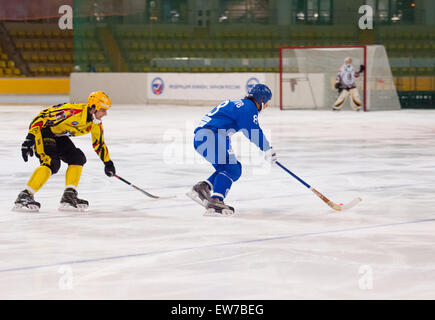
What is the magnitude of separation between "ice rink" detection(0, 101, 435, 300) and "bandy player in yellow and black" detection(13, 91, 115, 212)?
6.9 inches

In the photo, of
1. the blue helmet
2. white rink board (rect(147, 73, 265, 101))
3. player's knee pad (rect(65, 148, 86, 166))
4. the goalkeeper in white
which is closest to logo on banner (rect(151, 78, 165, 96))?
white rink board (rect(147, 73, 265, 101))

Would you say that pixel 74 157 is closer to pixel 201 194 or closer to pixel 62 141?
pixel 62 141

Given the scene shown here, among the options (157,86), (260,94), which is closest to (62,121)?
(260,94)

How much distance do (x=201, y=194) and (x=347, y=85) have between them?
1666 centimetres

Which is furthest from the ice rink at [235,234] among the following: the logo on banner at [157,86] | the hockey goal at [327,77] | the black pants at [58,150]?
the logo on banner at [157,86]

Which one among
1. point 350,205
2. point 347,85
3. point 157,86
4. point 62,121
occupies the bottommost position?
point 157,86

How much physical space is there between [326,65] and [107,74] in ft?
24.6

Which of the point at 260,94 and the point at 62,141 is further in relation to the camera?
the point at 62,141

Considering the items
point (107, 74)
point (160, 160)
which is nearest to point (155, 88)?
point (107, 74)

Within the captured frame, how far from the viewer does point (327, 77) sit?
24.7 meters

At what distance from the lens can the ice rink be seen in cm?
443

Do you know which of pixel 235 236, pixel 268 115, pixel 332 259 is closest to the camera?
pixel 332 259

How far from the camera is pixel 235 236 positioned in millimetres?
5934
